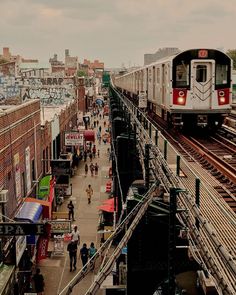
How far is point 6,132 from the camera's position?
661 inches

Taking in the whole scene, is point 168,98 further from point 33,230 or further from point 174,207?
point 174,207

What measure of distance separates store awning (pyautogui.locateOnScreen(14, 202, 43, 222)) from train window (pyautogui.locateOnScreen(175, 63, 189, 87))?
22.0ft

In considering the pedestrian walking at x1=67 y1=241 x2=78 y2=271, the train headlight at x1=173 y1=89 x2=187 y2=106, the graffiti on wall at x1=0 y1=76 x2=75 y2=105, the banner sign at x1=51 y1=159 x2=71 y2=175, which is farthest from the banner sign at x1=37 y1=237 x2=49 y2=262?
the graffiti on wall at x1=0 y1=76 x2=75 y2=105

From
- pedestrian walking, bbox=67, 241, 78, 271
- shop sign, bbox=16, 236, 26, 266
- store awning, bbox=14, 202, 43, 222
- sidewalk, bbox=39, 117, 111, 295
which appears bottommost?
sidewalk, bbox=39, 117, 111, 295

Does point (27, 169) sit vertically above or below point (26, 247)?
above

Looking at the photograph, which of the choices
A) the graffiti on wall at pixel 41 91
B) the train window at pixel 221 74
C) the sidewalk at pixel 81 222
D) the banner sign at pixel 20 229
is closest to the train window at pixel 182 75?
the train window at pixel 221 74

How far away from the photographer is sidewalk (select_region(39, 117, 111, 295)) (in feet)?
56.1

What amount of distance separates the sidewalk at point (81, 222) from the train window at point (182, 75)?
704 cm

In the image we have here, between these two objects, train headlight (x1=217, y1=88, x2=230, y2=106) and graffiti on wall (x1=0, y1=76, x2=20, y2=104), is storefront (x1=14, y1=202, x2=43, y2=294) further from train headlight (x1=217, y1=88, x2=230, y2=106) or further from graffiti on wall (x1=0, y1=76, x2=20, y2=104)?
graffiti on wall (x1=0, y1=76, x2=20, y2=104)

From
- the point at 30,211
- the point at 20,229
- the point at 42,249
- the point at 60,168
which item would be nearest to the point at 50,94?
the point at 60,168

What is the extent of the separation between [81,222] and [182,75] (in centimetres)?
980

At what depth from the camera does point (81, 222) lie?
2417cm

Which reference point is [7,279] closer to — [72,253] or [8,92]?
[72,253]

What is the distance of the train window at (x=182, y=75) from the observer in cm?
1750
